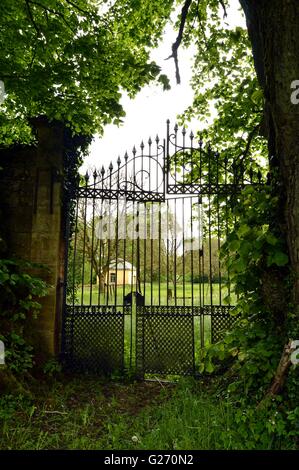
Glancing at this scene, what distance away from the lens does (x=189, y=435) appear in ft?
9.66

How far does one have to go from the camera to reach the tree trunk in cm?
275

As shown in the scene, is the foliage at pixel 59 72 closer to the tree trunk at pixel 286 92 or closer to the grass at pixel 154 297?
the tree trunk at pixel 286 92

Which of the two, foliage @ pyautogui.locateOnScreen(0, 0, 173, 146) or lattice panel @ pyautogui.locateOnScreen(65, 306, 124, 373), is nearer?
foliage @ pyautogui.locateOnScreen(0, 0, 173, 146)

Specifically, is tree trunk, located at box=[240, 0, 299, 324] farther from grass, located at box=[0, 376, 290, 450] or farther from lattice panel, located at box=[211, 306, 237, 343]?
lattice panel, located at box=[211, 306, 237, 343]

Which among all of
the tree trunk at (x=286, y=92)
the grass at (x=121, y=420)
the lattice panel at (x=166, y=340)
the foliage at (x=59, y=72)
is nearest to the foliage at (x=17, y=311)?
the grass at (x=121, y=420)

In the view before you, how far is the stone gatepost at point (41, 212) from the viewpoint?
4.97 meters

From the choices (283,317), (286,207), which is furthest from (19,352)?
(286,207)

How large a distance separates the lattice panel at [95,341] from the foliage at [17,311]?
0.62 m

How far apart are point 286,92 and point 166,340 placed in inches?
150

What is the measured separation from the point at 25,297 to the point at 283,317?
11.9 feet

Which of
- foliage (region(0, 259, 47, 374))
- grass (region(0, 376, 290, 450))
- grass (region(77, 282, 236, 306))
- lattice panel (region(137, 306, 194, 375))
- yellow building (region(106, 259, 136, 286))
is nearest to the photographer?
grass (region(0, 376, 290, 450))

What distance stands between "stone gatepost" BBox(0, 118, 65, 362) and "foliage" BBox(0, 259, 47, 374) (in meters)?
0.26

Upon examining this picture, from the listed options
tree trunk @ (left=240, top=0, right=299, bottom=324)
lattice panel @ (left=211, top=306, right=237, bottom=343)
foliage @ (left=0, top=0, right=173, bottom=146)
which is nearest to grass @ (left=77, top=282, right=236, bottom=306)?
lattice panel @ (left=211, top=306, right=237, bottom=343)
